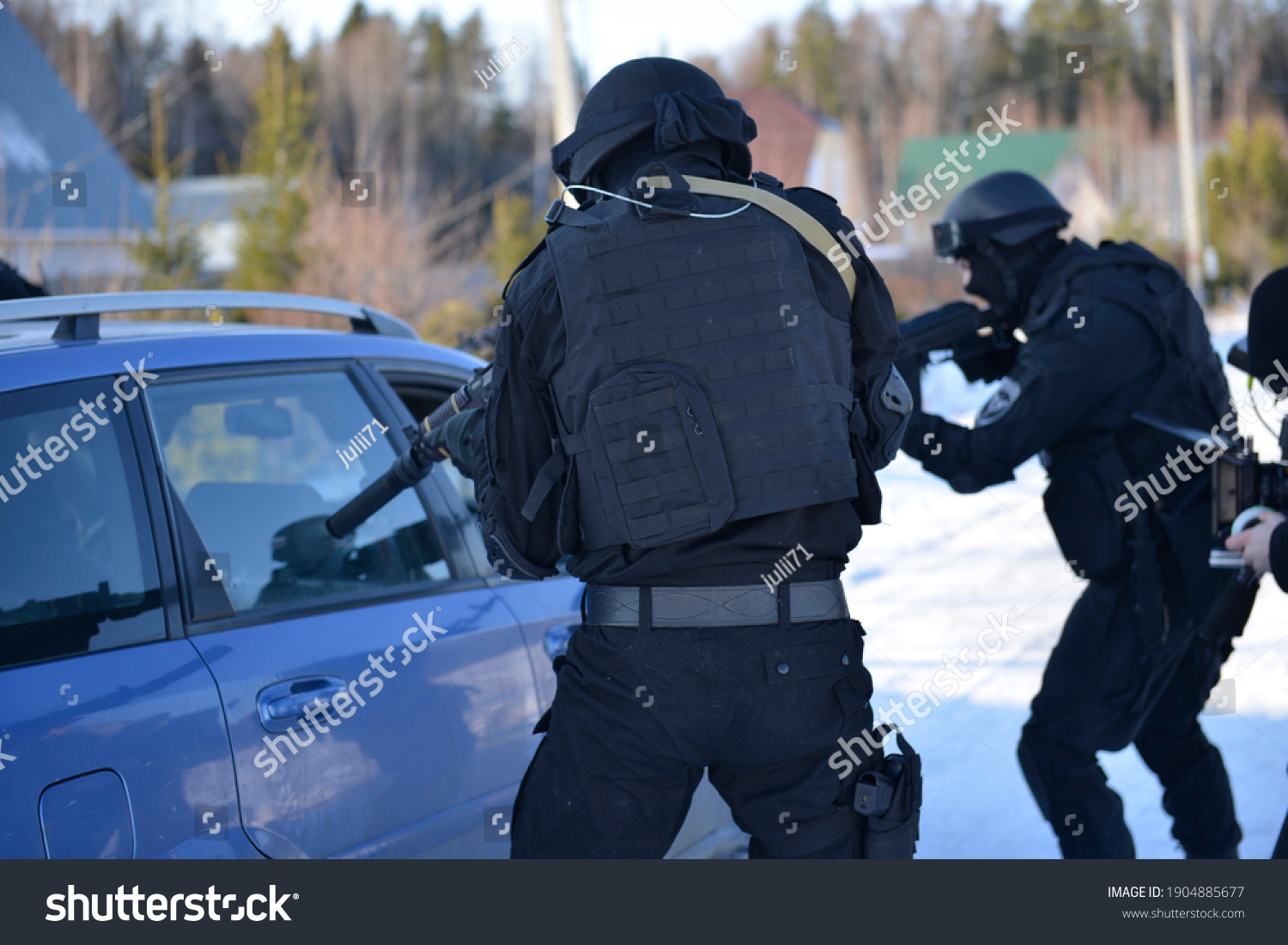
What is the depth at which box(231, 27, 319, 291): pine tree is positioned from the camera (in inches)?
631

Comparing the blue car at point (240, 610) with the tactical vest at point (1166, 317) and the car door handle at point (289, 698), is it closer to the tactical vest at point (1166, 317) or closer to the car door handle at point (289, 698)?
the car door handle at point (289, 698)

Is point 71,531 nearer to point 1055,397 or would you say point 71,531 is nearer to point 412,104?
point 1055,397

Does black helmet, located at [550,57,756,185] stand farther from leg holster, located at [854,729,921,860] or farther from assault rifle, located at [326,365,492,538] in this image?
leg holster, located at [854,729,921,860]

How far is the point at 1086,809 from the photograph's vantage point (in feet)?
10.7

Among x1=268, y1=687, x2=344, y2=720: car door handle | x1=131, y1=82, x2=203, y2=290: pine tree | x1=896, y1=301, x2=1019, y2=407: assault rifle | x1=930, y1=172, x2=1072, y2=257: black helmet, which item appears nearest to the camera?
x1=268, y1=687, x2=344, y2=720: car door handle

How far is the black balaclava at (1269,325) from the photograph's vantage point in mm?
2549

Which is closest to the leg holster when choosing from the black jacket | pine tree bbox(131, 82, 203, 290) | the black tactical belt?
the black tactical belt

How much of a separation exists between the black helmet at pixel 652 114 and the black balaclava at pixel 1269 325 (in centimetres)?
129

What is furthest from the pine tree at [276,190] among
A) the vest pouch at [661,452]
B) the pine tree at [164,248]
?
the vest pouch at [661,452]

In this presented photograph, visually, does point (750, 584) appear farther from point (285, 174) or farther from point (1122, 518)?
point (285, 174)

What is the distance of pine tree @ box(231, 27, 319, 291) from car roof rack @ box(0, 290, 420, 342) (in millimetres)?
13518
